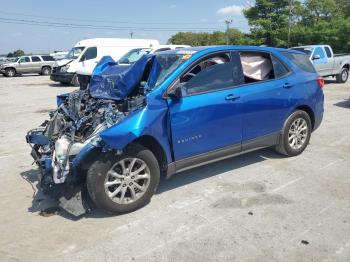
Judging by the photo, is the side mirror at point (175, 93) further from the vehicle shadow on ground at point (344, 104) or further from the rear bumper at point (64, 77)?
the rear bumper at point (64, 77)

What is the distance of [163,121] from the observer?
4.39 metres

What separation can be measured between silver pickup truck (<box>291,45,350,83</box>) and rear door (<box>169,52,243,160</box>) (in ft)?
38.5

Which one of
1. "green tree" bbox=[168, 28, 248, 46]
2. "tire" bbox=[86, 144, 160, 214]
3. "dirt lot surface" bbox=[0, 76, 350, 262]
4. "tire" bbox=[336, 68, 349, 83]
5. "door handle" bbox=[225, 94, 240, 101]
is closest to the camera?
"dirt lot surface" bbox=[0, 76, 350, 262]

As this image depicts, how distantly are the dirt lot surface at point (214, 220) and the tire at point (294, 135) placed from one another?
0.48 ft

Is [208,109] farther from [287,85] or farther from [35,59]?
[35,59]

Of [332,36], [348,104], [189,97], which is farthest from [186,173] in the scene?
[332,36]

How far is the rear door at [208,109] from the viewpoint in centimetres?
453

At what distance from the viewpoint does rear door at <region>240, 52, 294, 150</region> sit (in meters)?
5.21

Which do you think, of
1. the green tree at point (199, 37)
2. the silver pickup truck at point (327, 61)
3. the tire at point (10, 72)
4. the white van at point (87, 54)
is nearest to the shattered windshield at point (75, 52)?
the white van at point (87, 54)

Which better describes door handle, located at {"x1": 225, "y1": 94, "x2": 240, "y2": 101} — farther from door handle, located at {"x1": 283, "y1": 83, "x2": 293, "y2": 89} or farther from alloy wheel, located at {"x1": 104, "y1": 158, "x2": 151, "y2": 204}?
alloy wheel, located at {"x1": 104, "y1": 158, "x2": 151, "y2": 204}

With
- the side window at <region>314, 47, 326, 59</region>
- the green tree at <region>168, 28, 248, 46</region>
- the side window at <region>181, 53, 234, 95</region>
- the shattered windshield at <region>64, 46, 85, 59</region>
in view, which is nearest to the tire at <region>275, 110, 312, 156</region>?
the side window at <region>181, 53, 234, 95</region>

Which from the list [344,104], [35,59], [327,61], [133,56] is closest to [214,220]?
[344,104]

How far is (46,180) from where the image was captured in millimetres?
4344

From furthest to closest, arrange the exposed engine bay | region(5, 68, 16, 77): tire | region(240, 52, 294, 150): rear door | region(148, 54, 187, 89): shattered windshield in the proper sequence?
region(5, 68, 16, 77): tire → region(240, 52, 294, 150): rear door → region(148, 54, 187, 89): shattered windshield → the exposed engine bay
